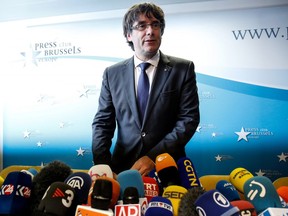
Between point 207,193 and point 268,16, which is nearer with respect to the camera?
point 207,193

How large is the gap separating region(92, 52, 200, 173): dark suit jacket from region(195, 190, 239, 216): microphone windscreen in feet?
3.62

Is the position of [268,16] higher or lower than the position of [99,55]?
higher

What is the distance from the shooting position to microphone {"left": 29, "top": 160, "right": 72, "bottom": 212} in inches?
27.9

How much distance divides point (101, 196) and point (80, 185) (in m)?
0.14

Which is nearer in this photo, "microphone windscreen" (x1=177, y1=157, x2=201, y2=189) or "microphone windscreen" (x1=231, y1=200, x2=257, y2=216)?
"microphone windscreen" (x1=231, y1=200, x2=257, y2=216)

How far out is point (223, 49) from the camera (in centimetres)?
197

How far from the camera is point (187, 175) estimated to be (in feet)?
2.72

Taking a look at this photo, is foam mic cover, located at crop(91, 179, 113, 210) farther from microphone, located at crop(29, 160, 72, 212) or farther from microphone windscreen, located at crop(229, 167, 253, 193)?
microphone windscreen, located at crop(229, 167, 253, 193)

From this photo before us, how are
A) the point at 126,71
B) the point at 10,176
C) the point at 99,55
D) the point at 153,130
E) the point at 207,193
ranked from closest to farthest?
the point at 207,193, the point at 10,176, the point at 153,130, the point at 126,71, the point at 99,55

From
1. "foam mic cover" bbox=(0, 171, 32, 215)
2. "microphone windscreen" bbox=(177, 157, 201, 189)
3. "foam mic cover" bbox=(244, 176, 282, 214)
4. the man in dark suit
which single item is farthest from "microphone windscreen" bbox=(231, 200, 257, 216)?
the man in dark suit

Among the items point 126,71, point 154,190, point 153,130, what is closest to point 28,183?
point 154,190

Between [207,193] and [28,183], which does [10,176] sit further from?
[207,193]

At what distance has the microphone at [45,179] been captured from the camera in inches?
27.9

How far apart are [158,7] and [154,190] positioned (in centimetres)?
137
